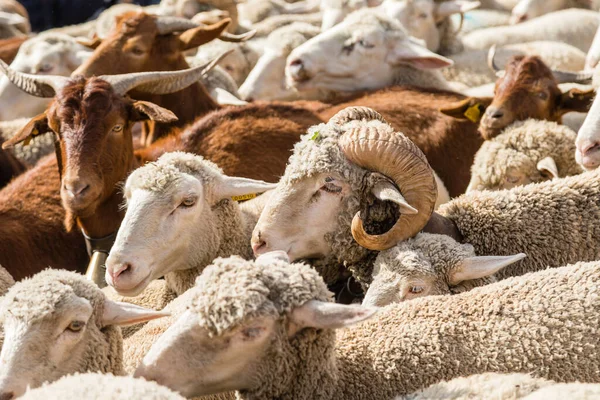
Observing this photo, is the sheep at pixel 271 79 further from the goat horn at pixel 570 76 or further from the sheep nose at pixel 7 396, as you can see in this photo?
the sheep nose at pixel 7 396

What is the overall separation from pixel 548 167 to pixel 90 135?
2413 mm

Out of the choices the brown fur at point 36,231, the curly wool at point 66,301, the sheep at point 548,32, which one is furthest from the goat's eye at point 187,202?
the sheep at point 548,32

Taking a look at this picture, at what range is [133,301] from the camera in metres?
4.87

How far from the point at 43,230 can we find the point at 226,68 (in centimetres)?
382

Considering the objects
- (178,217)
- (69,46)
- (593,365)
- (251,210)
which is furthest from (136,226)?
(69,46)

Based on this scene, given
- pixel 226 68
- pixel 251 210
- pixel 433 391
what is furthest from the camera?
pixel 226 68

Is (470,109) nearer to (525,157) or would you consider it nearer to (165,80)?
(525,157)

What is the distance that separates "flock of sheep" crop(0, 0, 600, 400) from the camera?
3369 mm

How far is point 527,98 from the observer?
18.7ft

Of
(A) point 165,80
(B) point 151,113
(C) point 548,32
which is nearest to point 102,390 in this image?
(B) point 151,113

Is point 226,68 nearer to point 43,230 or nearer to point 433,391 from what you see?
point 43,230

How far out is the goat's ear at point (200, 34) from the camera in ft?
23.0

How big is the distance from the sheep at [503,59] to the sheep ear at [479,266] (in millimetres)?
4655

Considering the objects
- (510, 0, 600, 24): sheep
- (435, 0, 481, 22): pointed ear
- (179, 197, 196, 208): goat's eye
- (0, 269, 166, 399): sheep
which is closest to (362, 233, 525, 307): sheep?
(179, 197, 196, 208): goat's eye
